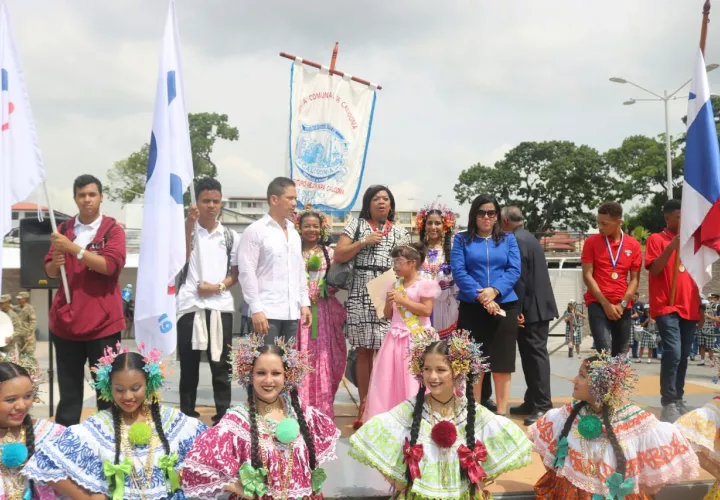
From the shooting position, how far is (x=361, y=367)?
511 cm

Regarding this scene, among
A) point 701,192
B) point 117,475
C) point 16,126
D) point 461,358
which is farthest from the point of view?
point 701,192

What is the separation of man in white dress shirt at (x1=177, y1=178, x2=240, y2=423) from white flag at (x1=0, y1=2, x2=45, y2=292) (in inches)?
41.4

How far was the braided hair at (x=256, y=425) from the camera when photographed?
3.22 meters

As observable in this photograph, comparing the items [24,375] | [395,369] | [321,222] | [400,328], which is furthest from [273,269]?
[24,375]

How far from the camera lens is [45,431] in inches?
136

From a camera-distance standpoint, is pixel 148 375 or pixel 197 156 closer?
pixel 148 375

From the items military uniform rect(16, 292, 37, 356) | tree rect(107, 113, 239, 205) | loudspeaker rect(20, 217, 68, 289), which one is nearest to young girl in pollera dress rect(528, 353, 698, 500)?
loudspeaker rect(20, 217, 68, 289)

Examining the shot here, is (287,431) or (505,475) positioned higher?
(287,431)

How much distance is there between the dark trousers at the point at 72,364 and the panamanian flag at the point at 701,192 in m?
4.16

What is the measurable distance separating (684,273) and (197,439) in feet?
13.9

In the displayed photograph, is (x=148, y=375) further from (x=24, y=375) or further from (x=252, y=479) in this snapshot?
(x=252, y=479)

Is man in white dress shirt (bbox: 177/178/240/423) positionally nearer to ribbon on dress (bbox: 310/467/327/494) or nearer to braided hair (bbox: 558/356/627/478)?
ribbon on dress (bbox: 310/467/327/494)

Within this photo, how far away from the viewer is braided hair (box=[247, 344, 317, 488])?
322 centimetres

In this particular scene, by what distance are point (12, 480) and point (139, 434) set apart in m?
0.67
